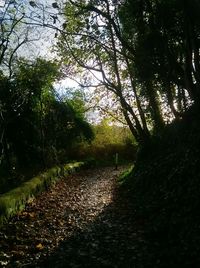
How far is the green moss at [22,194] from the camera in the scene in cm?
1073

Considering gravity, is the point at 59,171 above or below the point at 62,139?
below

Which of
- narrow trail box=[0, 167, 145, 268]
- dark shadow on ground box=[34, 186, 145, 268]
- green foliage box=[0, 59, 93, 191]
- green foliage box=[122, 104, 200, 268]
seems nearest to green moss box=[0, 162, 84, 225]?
narrow trail box=[0, 167, 145, 268]

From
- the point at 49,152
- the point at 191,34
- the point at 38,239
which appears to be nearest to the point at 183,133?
the point at 191,34

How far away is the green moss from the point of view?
10.7m

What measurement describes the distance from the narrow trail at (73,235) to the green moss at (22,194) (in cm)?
28

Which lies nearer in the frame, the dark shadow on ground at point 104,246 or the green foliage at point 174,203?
the green foliage at point 174,203

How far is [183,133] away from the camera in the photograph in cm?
1454

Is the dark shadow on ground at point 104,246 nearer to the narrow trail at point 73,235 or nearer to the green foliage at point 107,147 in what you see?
the narrow trail at point 73,235

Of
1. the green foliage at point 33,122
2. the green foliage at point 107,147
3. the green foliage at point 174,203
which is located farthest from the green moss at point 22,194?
the green foliage at point 107,147

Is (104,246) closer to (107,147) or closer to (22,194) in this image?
(22,194)

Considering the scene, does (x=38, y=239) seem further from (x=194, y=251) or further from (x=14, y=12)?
(x=14, y=12)

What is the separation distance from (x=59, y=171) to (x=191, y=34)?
1194 centimetres

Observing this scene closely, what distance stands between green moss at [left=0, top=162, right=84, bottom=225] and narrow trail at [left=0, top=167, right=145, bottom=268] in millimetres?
282

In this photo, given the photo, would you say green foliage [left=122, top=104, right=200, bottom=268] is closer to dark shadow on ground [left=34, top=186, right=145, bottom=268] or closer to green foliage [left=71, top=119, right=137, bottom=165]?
dark shadow on ground [left=34, top=186, right=145, bottom=268]
